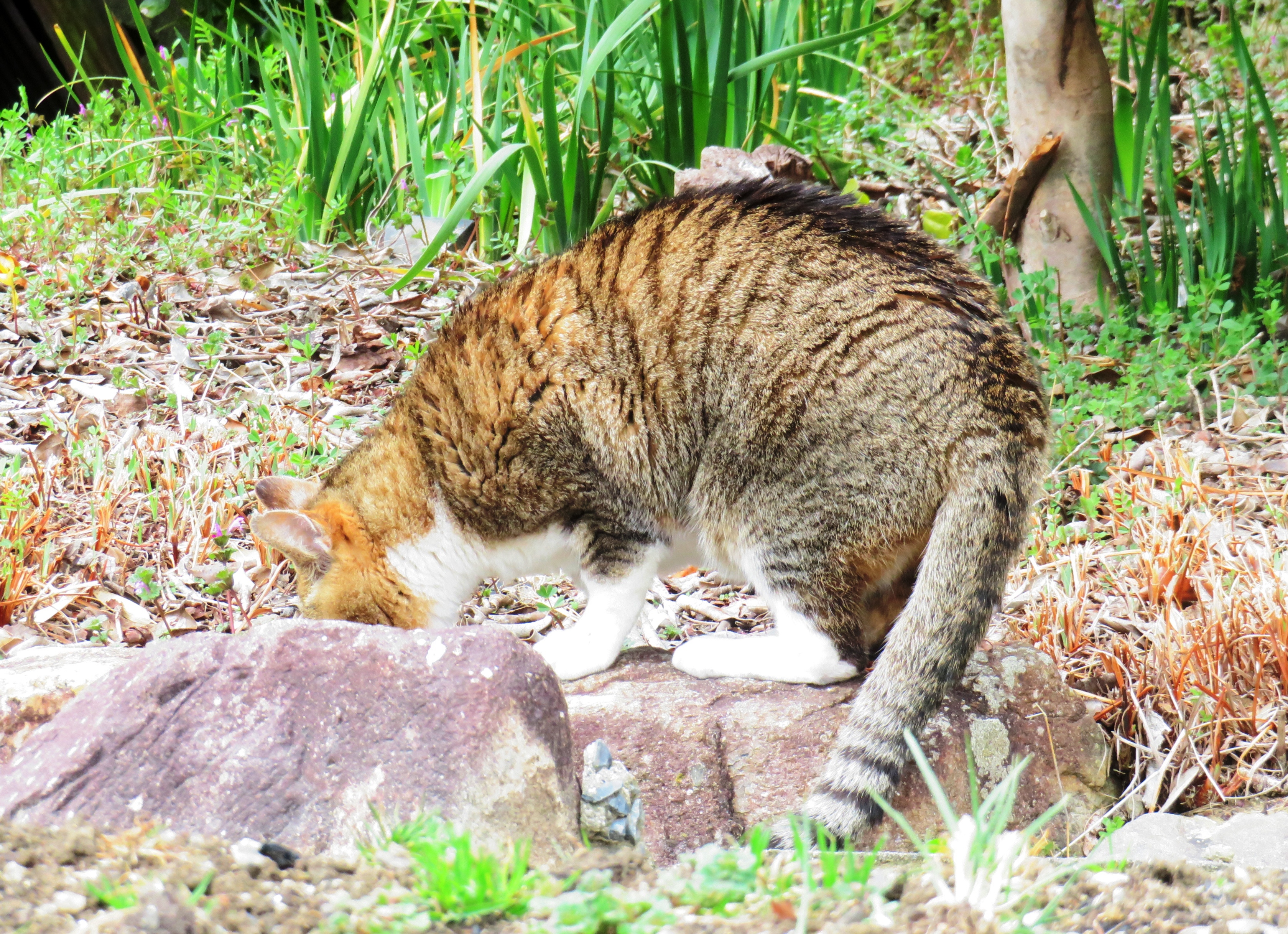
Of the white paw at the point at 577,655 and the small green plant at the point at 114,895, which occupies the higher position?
the small green plant at the point at 114,895

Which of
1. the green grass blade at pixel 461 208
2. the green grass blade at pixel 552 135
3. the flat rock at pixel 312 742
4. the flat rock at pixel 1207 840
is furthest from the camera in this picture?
the green grass blade at pixel 552 135

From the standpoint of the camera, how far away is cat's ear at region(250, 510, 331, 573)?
10.1 ft

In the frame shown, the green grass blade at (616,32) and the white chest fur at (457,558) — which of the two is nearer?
the white chest fur at (457,558)

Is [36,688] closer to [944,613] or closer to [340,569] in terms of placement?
[340,569]

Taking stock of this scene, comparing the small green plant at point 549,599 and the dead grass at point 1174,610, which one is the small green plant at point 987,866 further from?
the small green plant at point 549,599

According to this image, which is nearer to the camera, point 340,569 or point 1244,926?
point 1244,926

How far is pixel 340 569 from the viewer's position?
3238mm

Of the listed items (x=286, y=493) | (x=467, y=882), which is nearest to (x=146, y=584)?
(x=286, y=493)

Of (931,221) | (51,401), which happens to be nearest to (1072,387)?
(931,221)

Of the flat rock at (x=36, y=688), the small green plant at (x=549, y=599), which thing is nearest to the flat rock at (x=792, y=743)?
the small green plant at (x=549, y=599)

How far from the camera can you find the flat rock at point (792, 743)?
2680mm

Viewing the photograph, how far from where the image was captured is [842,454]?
9.24 ft

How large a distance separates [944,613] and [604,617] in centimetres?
95

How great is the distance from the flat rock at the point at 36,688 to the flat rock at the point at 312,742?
0.48 metres
